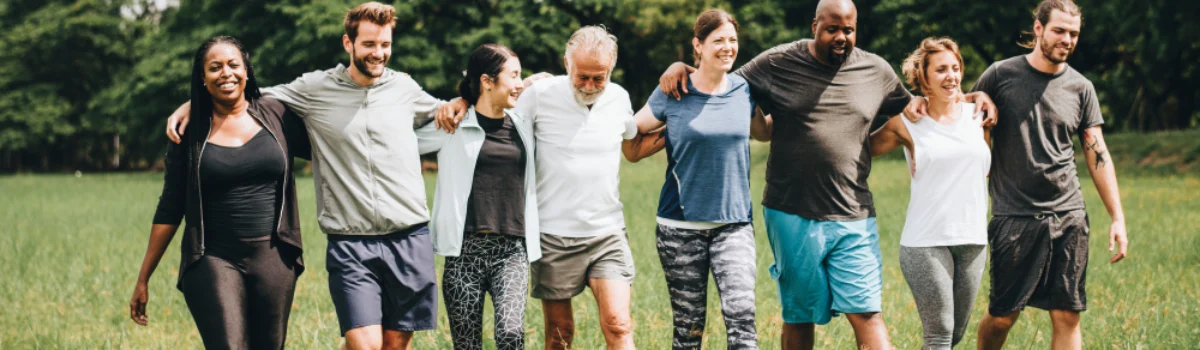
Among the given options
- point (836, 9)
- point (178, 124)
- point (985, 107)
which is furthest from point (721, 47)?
point (178, 124)

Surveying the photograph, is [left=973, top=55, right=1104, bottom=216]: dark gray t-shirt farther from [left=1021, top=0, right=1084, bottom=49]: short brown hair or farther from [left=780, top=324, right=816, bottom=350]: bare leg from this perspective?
[left=780, top=324, right=816, bottom=350]: bare leg

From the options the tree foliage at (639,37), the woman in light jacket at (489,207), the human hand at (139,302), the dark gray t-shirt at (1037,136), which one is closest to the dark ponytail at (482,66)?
the woman in light jacket at (489,207)

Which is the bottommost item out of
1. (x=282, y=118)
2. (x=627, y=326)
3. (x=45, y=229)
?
(x=45, y=229)

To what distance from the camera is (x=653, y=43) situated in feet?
128

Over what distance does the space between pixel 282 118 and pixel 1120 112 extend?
38536 mm

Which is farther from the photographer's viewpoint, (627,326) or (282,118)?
(627,326)

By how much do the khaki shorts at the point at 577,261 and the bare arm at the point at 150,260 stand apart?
175 centimetres

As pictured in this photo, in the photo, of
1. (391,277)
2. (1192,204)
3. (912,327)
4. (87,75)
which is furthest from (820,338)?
(87,75)

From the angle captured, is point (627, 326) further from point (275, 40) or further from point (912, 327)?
point (275, 40)

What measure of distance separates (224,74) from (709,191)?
230cm

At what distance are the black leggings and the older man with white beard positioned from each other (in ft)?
3.53

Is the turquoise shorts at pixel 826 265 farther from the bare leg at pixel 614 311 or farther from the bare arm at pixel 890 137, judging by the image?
the bare leg at pixel 614 311

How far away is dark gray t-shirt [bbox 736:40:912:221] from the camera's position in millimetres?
5320

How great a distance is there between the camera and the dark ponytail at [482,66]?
5348 millimetres
